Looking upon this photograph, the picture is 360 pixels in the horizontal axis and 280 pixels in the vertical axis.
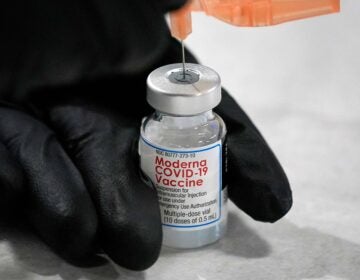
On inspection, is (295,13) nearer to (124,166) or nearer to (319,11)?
(319,11)

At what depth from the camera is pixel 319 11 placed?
0.93m

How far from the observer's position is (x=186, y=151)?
2.92ft

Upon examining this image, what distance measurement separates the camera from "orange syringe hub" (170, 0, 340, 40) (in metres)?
0.90

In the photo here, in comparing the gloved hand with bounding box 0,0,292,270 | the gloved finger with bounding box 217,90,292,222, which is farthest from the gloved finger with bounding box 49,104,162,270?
the gloved finger with bounding box 217,90,292,222

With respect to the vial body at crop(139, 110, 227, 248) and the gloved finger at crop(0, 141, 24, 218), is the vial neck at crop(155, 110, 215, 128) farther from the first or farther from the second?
the gloved finger at crop(0, 141, 24, 218)

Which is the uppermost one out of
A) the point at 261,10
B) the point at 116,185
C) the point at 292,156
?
the point at 261,10

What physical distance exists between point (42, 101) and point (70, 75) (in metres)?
0.05

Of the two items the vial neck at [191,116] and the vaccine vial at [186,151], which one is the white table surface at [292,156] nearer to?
the vaccine vial at [186,151]

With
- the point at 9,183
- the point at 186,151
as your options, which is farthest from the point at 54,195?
the point at 186,151

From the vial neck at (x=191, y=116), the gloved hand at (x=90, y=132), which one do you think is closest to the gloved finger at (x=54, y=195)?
the gloved hand at (x=90, y=132)

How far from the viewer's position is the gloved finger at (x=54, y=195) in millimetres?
863

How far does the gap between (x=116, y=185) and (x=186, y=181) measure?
0.26 ft

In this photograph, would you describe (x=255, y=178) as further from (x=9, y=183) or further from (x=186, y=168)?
(x=9, y=183)

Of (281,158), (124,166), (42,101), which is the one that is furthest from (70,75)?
(281,158)
